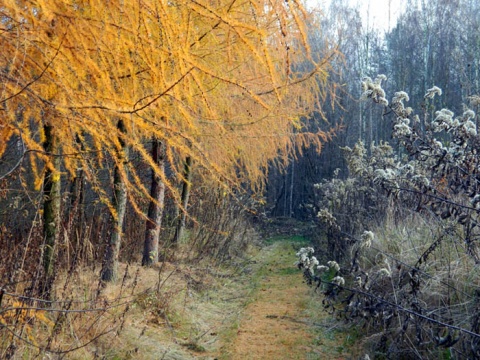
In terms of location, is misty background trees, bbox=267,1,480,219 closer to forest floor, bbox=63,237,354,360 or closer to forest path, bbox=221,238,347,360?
forest path, bbox=221,238,347,360

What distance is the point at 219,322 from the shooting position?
615 cm

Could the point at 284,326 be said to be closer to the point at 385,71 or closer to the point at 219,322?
the point at 219,322

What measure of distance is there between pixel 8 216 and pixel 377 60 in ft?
74.9

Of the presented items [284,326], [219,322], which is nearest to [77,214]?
[219,322]

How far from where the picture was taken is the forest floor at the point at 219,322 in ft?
15.4

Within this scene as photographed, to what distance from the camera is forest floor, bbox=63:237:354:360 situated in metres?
4.71

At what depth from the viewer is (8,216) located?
6559 millimetres

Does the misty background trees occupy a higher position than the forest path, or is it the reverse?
the misty background trees

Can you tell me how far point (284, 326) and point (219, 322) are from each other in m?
0.83

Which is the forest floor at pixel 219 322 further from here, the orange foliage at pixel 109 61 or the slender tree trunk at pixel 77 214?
the orange foliage at pixel 109 61

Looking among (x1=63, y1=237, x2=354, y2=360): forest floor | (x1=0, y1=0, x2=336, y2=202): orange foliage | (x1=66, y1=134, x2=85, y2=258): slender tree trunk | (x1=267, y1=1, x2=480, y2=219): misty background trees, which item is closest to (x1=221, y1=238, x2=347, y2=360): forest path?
(x1=63, y1=237, x2=354, y2=360): forest floor

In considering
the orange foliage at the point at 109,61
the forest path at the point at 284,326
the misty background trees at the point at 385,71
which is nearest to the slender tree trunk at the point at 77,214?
the orange foliage at the point at 109,61

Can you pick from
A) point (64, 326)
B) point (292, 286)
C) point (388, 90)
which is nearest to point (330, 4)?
point (388, 90)

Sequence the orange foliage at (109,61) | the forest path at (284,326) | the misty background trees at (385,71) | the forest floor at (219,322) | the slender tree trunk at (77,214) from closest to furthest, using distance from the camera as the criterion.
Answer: the orange foliage at (109,61) < the slender tree trunk at (77,214) < the forest floor at (219,322) < the forest path at (284,326) < the misty background trees at (385,71)
